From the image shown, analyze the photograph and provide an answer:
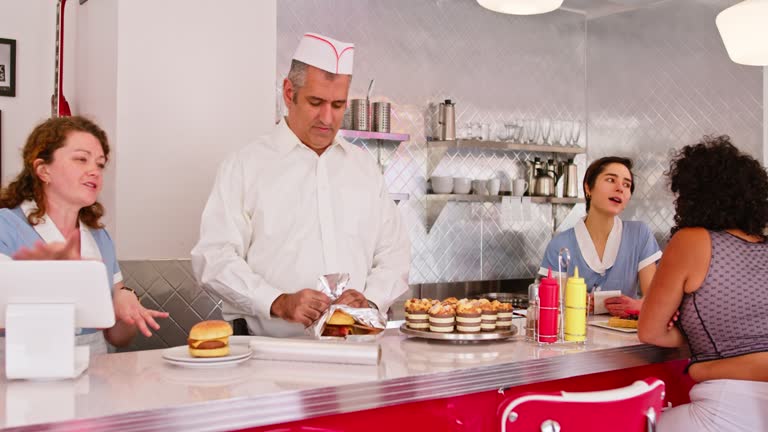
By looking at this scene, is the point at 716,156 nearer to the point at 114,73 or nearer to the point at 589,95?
the point at 114,73

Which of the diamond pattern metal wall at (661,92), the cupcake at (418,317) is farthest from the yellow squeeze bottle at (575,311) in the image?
the diamond pattern metal wall at (661,92)

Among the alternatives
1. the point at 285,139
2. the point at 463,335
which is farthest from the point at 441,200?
the point at 463,335

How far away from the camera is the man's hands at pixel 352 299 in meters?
2.49

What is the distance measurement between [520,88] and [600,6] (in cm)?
94

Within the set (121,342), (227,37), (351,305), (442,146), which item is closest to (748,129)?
(442,146)

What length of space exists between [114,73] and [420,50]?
263cm

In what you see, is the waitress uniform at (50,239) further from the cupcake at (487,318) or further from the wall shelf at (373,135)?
the wall shelf at (373,135)

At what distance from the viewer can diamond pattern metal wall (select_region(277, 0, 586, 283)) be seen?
529cm

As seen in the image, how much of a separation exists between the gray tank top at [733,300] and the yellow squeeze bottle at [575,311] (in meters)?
0.32

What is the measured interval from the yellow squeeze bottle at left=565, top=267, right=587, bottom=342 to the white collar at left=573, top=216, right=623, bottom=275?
1.31 metres

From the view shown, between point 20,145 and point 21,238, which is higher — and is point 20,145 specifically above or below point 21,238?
above

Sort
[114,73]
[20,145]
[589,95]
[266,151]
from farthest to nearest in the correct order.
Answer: [589,95]
[20,145]
[114,73]
[266,151]

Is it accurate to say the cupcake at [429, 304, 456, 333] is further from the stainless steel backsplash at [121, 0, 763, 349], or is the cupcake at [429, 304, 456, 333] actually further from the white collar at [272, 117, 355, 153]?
the stainless steel backsplash at [121, 0, 763, 349]

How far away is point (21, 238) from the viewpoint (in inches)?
94.7
